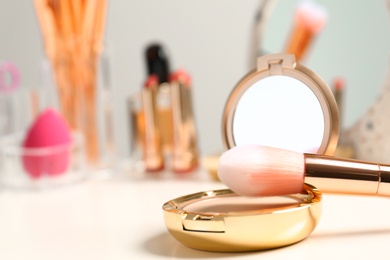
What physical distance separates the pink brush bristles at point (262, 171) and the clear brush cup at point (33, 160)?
39 cm

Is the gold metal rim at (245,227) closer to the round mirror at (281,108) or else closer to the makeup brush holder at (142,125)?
the round mirror at (281,108)

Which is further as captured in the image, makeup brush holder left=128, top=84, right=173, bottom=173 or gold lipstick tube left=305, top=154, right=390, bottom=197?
makeup brush holder left=128, top=84, right=173, bottom=173

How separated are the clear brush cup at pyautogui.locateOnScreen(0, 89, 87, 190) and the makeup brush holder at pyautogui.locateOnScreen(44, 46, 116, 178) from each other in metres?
0.03

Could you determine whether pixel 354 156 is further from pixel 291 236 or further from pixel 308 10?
pixel 291 236

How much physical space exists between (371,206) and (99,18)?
0.45 metres

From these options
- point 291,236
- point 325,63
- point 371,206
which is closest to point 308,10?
point 325,63

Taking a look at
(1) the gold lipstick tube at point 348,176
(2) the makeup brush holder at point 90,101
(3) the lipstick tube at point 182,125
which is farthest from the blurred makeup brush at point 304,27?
(1) the gold lipstick tube at point 348,176

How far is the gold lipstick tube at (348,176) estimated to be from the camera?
0.44 m

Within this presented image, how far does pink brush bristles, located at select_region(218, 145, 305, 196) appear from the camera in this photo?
1.40ft

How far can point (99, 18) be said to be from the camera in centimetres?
84

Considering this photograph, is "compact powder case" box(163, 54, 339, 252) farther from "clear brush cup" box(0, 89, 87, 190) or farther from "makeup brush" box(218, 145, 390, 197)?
"clear brush cup" box(0, 89, 87, 190)

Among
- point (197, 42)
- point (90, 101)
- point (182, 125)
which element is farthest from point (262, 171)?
point (197, 42)

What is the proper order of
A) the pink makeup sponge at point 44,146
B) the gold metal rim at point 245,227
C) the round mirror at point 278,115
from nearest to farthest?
1. the gold metal rim at point 245,227
2. the round mirror at point 278,115
3. the pink makeup sponge at point 44,146

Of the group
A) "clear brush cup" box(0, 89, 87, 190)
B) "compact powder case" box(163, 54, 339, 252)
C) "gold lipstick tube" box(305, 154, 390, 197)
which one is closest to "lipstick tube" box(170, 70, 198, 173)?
"clear brush cup" box(0, 89, 87, 190)
